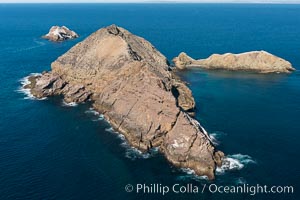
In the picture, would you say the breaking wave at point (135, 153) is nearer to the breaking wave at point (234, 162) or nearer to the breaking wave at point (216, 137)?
the breaking wave at point (216, 137)

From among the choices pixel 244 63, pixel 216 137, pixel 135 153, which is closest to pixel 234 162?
pixel 216 137

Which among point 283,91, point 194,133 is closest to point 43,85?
point 194,133

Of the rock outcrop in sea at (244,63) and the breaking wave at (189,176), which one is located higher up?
the rock outcrop in sea at (244,63)

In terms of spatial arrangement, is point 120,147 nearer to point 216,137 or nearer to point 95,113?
point 95,113

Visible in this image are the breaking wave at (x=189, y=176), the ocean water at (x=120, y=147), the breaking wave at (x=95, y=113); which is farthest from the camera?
the breaking wave at (x=95, y=113)

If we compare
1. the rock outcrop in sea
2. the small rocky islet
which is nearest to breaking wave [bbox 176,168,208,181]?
the small rocky islet

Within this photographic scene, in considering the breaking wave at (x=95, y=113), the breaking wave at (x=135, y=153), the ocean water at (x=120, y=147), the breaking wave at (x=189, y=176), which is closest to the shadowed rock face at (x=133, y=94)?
the breaking wave at (x=189, y=176)

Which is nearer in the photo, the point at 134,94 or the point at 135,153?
the point at 135,153
